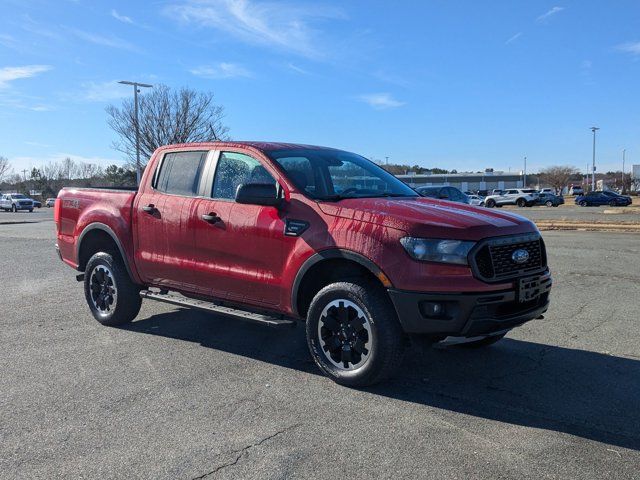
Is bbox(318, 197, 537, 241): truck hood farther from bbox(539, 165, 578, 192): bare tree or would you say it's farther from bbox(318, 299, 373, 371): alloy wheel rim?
bbox(539, 165, 578, 192): bare tree

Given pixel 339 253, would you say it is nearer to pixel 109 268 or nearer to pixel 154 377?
pixel 154 377

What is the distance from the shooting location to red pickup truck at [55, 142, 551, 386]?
163 inches

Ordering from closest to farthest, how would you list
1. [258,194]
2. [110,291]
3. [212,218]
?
[258,194] → [212,218] → [110,291]

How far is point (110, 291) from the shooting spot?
6523 millimetres

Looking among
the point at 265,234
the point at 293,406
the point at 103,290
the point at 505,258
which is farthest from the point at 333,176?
the point at 103,290

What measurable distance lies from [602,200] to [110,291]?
48873mm

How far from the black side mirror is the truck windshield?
26cm

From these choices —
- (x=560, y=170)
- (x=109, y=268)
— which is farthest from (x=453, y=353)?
(x=560, y=170)

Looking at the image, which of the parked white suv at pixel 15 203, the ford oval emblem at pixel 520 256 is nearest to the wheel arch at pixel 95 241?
the ford oval emblem at pixel 520 256

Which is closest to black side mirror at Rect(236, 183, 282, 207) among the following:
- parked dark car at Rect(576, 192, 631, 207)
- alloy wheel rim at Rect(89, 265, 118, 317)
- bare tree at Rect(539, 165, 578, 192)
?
alloy wheel rim at Rect(89, 265, 118, 317)

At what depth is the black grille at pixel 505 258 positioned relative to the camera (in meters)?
4.20

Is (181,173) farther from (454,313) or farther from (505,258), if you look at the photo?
(505,258)

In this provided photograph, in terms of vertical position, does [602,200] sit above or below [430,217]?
below

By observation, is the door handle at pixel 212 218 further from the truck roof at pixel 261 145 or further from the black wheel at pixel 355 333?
the black wheel at pixel 355 333
